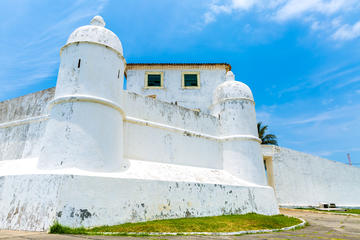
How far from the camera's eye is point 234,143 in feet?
35.7

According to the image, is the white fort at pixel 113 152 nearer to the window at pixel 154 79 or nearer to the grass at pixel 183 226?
the grass at pixel 183 226

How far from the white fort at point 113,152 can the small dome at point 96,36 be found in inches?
1.7

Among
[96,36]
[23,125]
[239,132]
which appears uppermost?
[96,36]

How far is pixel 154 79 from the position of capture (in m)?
15.4

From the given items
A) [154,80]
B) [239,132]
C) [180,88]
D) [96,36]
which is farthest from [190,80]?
[96,36]

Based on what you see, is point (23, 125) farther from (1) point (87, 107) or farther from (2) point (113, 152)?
(2) point (113, 152)

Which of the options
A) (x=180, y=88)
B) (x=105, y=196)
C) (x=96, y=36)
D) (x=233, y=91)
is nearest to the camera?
(x=105, y=196)

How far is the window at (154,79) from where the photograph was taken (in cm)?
1527

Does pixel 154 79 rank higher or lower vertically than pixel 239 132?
higher

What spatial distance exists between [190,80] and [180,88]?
2.92 ft

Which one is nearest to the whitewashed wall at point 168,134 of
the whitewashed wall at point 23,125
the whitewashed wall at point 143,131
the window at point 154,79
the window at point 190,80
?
the whitewashed wall at point 143,131

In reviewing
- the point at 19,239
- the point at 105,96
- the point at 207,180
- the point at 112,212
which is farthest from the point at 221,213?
the point at 19,239

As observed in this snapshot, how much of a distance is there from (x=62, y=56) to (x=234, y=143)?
7.53m

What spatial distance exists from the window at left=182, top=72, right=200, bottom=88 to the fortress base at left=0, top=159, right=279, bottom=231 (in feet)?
24.5
